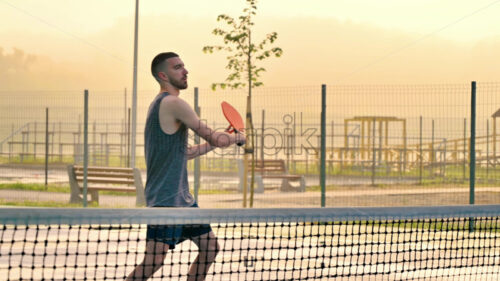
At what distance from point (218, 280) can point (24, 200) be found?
12342 millimetres

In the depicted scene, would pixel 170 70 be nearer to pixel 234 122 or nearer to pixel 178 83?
pixel 178 83

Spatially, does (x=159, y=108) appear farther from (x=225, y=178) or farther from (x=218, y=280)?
(x=225, y=178)

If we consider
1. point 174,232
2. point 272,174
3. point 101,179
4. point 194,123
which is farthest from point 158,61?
point 272,174

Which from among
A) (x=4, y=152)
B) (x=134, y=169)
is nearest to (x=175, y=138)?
(x=134, y=169)

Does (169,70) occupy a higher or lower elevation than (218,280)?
higher

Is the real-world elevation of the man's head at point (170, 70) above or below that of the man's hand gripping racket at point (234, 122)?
above

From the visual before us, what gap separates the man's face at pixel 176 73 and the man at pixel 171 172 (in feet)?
0.50

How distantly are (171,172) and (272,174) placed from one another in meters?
Result: 19.6

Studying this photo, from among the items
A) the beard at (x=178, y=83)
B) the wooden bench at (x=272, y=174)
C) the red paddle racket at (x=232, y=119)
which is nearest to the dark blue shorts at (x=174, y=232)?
the red paddle racket at (x=232, y=119)

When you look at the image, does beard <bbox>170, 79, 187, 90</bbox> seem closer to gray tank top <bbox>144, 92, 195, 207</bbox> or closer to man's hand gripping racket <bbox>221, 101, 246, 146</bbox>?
gray tank top <bbox>144, 92, 195, 207</bbox>

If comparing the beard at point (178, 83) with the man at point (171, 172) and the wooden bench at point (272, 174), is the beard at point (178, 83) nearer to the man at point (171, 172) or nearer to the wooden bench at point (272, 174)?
the man at point (171, 172)

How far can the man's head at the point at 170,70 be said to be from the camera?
5664 mm

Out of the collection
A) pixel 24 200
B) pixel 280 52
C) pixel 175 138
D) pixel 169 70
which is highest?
pixel 280 52

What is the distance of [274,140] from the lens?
17781 mm
